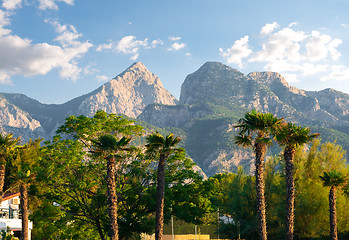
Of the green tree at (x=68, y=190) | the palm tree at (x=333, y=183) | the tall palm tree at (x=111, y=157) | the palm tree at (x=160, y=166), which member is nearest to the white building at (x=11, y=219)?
the green tree at (x=68, y=190)

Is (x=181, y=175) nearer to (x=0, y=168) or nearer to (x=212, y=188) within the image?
(x=212, y=188)

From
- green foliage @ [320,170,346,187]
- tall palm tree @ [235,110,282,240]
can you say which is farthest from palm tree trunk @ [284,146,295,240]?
green foliage @ [320,170,346,187]

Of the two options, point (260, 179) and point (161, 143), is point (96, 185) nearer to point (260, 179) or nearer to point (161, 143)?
point (161, 143)

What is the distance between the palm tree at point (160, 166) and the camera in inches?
1219

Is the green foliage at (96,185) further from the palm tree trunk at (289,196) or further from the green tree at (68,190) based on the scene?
the palm tree trunk at (289,196)

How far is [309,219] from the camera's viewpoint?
41688 mm

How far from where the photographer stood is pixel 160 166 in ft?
103

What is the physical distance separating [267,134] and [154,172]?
14201mm

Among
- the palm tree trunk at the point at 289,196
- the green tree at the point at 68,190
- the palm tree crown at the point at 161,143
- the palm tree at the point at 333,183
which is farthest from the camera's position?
the green tree at the point at 68,190

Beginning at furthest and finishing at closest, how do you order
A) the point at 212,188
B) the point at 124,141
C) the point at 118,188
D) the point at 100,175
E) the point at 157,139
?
the point at 212,188 < the point at 100,175 < the point at 118,188 < the point at 157,139 < the point at 124,141

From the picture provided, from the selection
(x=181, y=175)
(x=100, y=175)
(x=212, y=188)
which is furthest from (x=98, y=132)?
(x=212, y=188)

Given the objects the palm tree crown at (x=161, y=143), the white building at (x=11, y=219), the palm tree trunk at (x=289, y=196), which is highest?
the palm tree crown at (x=161, y=143)

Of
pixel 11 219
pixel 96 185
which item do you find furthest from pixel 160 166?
pixel 11 219

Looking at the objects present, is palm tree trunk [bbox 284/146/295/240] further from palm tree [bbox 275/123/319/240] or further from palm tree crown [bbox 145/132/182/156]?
palm tree crown [bbox 145/132/182/156]
